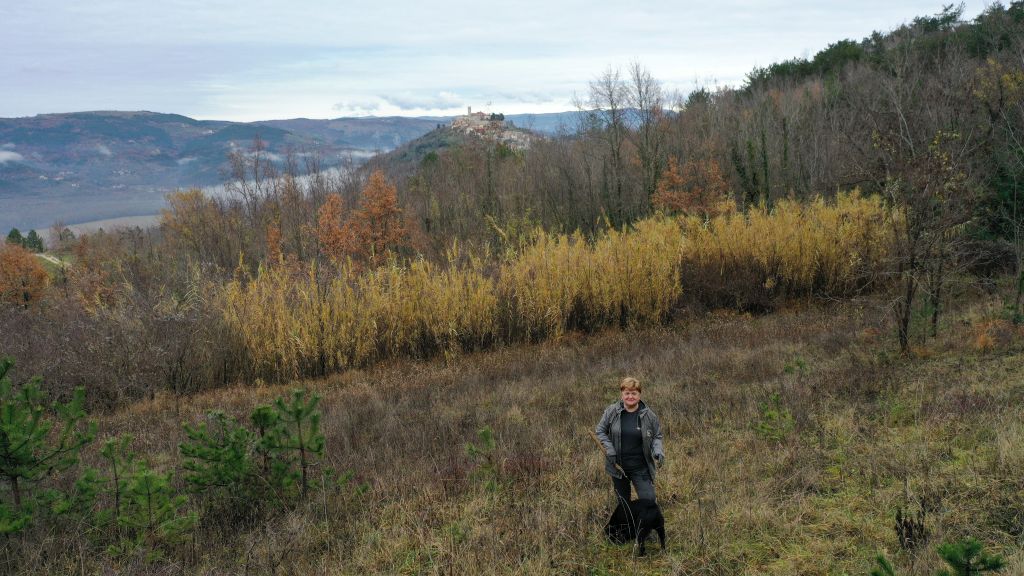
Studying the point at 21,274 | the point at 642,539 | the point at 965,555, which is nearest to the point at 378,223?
the point at 21,274

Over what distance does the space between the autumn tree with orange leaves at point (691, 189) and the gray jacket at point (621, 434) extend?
27.5m

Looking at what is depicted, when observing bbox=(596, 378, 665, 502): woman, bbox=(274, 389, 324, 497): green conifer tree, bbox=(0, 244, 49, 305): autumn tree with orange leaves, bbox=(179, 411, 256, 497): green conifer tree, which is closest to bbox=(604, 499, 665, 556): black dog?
bbox=(596, 378, 665, 502): woman

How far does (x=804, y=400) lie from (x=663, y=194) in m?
26.5

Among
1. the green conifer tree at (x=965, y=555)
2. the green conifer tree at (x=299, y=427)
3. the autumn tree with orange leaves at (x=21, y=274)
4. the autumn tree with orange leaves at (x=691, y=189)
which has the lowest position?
the autumn tree with orange leaves at (x=21, y=274)

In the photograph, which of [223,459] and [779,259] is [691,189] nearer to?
[779,259]

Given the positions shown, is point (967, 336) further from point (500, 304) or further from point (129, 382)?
point (129, 382)

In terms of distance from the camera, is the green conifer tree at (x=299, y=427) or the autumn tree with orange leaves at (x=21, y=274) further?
the autumn tree with orange leaves at (x=21, y=274)

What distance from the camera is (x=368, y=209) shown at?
44.9 meters

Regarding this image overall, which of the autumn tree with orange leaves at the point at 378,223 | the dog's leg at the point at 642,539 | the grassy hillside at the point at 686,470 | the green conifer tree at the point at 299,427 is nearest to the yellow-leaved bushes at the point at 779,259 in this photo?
the grassy hillside at the point at 686,470

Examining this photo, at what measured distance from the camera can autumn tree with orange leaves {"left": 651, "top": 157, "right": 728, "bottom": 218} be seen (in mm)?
31984

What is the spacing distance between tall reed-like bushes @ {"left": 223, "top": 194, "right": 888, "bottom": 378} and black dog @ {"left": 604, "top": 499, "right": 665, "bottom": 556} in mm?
7434

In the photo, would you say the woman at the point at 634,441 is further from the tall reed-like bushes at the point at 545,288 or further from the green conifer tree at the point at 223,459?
the tall reed-like bushes at the point at 545,288

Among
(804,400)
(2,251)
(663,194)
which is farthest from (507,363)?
(2,251)

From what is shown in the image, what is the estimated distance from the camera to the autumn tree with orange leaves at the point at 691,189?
105 feet
